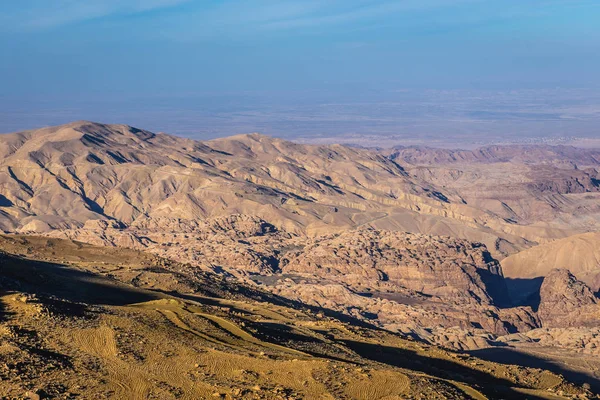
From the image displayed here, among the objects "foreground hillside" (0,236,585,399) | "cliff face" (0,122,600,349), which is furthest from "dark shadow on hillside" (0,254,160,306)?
"cliff face" (0,122,600,349)

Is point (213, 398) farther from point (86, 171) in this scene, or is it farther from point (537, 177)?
point (537, 177)

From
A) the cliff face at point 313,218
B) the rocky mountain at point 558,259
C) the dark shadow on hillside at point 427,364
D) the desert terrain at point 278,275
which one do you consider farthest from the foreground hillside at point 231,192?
the dark shadow on hillside at point 427,364

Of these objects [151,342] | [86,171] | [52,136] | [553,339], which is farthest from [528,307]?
[52,136]

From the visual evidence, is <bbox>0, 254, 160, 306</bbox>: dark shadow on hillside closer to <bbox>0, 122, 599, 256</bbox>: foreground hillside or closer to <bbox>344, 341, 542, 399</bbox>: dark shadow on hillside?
<bbox>344, 341, 542, 399</bbox>: dark shadow on hillside

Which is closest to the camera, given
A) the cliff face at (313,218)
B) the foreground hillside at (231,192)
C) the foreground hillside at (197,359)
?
the foreground hillside at (197,359)

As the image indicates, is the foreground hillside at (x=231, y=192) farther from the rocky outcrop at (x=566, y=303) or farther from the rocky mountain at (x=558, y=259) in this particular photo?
the rocky outcrop at (x=566, y=303)

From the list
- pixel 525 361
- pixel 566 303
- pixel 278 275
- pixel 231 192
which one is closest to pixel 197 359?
pixel 525 361

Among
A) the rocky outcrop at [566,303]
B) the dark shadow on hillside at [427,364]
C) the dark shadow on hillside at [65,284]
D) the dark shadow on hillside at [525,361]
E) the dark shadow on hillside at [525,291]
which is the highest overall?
the dark shadow on hillside at [65,284]
